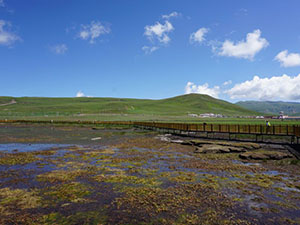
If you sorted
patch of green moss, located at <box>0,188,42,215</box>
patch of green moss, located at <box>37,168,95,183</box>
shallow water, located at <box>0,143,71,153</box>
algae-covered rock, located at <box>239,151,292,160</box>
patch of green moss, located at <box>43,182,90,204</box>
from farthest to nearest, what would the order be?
1. shallow water, located at <box>0,143,71,153</box>
2. algae-covered rock, located at <box>239,151,292,160</box>
3. patch of green moss, located at <box>37,168,95,183</box>
4. patch of green moss, located at <box>43,182,90,204</box>
5. patch of green moss, located at <box>0,188,42,215</box>

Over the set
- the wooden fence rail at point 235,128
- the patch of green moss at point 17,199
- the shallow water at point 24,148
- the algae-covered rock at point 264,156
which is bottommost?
the shallow water at point 24,148

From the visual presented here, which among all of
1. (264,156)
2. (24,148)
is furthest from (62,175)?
(264,156)

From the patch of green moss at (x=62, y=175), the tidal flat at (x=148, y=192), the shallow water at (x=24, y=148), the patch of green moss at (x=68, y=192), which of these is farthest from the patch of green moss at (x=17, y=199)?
the shallow water at (x=24, y=148)

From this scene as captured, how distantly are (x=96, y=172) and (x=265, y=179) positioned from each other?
13.0 meters

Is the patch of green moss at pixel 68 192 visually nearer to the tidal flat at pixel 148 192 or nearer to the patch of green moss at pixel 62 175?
the tidal flat at pixel 148 192

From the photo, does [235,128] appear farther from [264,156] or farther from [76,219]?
[76,219]

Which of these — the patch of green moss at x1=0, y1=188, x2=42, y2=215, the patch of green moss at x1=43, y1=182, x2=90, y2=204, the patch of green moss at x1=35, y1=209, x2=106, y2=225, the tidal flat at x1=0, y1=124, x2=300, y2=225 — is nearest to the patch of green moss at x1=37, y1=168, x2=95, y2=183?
the tidal flat at x1=0, y1=124, x2=300, y2=225

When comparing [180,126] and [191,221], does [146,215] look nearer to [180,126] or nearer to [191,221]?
[191,221]

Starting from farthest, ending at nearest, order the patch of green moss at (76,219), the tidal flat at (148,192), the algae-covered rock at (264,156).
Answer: the algae-covered rock at (264,156)
the tidal flat at (148,192)
the patch of green moss at (76,219)

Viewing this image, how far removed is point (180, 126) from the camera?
173 feet

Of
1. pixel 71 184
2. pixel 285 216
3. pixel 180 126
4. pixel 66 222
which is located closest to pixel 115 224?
pixel 66 222

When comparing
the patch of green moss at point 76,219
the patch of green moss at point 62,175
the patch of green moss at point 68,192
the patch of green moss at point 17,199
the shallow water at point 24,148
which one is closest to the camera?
the patch of green moss at point 76,219

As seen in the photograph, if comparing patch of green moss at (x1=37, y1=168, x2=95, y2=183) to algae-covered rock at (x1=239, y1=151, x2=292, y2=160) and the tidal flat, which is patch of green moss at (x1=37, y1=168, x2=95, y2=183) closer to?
the tidal flat

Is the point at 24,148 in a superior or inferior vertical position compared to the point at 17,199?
inferior
